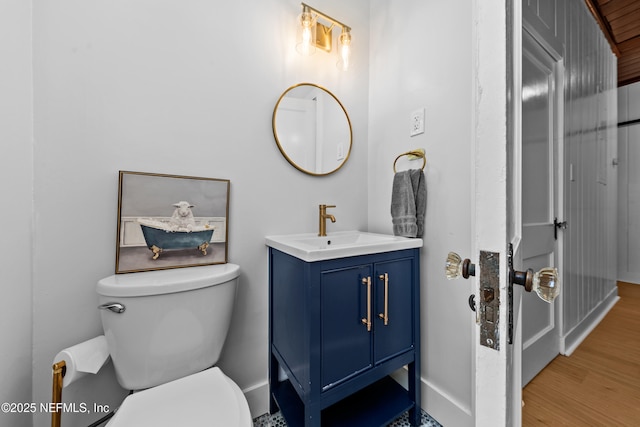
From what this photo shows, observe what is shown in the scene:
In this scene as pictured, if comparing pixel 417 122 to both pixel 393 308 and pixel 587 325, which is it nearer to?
pixel 393 308

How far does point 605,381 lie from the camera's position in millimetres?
854

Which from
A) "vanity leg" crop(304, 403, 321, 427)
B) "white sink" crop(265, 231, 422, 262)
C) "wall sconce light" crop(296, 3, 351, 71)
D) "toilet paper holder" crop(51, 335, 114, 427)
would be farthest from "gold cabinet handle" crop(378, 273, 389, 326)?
"wall sconce light" crop(296, 3, 351, 71)

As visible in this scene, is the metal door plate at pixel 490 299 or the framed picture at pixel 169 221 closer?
the metal door plate at pixel 490 299

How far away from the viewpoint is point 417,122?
1294 millimetres

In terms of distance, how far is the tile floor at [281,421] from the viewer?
116 cm

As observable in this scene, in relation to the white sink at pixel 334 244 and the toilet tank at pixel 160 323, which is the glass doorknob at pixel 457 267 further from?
the toilet tank at pixel 160 323

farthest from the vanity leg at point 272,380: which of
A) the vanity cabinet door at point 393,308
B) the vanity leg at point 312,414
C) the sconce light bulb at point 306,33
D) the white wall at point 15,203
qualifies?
the sconce light bulb at point 306,33

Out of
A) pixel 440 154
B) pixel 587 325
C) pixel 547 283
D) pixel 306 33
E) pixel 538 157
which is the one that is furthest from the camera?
pixel 306 33

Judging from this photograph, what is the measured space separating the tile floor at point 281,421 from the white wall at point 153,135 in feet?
0.17

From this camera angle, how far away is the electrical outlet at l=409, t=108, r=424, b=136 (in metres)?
1.27

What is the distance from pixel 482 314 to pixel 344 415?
3.60ft

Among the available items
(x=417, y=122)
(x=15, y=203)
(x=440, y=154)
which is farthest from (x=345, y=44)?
(x=15, y=203)

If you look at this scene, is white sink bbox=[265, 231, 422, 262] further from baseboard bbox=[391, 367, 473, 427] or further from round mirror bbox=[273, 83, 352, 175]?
baseboard bbox=[391, 367, 473, 427]

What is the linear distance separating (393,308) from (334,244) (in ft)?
1.52
